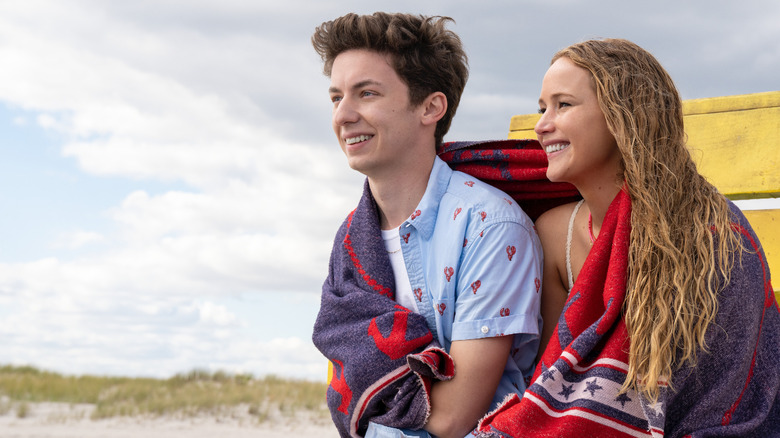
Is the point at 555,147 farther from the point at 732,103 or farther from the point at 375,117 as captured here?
the point at 732,103

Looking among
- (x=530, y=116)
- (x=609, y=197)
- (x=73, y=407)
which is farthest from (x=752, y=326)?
(x=73, y=407)

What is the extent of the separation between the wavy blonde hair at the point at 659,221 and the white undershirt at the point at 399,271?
0.67 m

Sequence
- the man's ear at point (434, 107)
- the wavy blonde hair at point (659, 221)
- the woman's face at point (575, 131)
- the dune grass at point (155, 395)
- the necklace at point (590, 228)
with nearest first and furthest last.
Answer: the wavy blonde hair at point (659, 221) → the woman's face at point (575, 131) → the necklace at point (590, 228) → the man's ear at point (434, 107) → the dune grass at point (155, 395)

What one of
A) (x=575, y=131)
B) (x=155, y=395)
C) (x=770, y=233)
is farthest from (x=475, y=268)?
(x=155, y=395)

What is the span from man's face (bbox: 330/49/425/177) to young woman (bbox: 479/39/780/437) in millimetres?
466

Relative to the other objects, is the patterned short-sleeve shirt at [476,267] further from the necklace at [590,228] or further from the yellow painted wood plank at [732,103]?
the yellow painted wood plank at [732,103]

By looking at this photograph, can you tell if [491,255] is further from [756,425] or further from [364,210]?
[756,425]

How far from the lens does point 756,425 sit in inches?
70.8

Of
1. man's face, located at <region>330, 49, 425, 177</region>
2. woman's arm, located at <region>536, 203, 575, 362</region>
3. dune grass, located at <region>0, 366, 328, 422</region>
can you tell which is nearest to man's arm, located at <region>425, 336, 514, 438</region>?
woman's arm, located at <region>536, 203, 575, 362</region>

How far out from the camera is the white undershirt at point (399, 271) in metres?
2.25

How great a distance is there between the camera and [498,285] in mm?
2049

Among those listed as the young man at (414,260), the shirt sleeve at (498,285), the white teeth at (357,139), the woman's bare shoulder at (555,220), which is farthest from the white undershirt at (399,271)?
the woman's bare shoulder at (555,220)

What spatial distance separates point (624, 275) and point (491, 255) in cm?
38

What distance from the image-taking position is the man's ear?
2.38 m
